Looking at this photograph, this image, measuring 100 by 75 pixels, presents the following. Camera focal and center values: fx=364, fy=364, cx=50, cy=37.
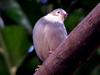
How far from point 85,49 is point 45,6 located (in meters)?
1.50

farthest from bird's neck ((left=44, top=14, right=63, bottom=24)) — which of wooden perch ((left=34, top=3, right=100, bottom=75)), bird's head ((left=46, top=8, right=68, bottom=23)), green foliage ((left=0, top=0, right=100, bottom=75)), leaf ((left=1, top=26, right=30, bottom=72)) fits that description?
wooden perch ((left=34, top=3, right=100, bottom=75))

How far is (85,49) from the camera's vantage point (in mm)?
937

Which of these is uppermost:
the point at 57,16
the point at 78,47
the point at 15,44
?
the point at 78,47

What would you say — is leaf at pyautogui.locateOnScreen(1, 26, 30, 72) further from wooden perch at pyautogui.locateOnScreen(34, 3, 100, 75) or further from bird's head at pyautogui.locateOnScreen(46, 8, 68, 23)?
wooden perch at pyautogui.locateOnScreen(34, 3, 100, 75)

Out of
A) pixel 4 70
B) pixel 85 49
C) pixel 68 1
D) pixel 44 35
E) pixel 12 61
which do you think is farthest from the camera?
pixel 68 1

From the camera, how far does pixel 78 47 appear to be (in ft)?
3.16

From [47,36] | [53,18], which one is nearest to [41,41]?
[47,36]

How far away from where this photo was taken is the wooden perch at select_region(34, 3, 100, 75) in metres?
0.93

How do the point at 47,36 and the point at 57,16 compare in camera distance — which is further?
the point at 57,16

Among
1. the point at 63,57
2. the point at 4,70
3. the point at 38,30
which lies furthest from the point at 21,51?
the point at 63,57

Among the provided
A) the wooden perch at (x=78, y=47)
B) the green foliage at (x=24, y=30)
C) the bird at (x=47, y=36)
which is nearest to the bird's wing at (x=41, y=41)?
the bird at (x=47, y=36)

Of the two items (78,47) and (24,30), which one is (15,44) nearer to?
(24,30)

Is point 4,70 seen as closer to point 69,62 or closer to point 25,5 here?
point 25,5

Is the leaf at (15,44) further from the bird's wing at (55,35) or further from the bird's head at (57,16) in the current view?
the bird's wing at (55,35)
